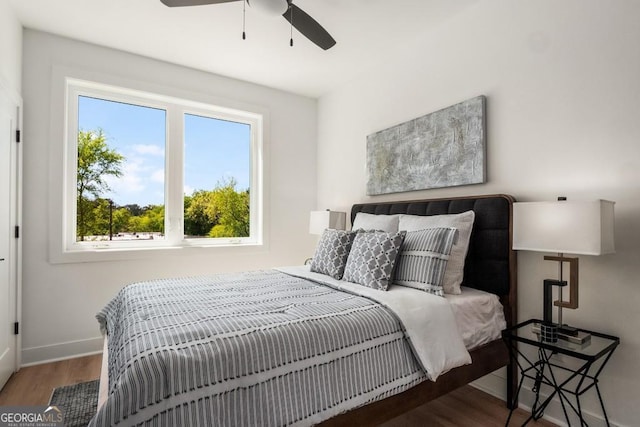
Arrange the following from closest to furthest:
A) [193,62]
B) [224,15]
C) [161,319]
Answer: [161,319]
[224,15]
[193,62]

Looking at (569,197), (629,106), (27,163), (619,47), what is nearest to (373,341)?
(569,197)

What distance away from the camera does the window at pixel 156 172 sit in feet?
10.2

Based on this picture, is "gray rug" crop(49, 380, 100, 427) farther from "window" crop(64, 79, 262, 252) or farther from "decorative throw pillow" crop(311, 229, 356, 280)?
"decorative throw pillow" crop(311, 229, 356, 280)

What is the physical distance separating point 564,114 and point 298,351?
6.64 feet

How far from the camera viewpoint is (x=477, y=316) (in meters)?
2.00

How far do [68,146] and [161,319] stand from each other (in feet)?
7.82

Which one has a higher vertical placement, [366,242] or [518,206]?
[518,206]

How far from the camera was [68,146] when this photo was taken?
9.82ft

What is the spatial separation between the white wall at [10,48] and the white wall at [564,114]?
3.09 m

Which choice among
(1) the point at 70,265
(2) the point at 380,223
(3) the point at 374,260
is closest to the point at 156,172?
(1) the point at 70,265

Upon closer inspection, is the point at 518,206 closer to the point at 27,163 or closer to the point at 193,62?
the point at 193,62

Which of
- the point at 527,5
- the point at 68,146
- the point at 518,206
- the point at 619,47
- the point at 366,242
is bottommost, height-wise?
the point at 366,242

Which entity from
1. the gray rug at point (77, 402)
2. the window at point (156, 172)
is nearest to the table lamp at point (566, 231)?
the gray rug at point (77, 402)

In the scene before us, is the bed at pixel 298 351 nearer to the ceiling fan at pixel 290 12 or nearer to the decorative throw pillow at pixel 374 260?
the decorative throw pillow at pixel 374 260
